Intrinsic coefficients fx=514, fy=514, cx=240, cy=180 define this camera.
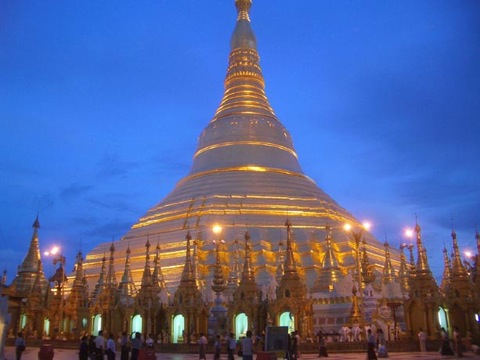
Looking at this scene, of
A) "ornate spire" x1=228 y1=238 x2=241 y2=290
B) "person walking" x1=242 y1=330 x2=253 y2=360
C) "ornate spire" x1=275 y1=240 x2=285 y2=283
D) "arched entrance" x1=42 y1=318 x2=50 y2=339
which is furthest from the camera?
"arched entrance" x1=42 y1=318 x2=50 y2=339

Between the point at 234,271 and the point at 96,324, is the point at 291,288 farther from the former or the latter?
the point at 96,324

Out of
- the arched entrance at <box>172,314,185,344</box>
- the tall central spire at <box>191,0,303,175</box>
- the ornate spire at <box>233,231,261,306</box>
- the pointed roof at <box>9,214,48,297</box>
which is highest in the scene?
the tall central spire at <box>191,0,303,175</box>

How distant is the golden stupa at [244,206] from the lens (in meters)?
33.2

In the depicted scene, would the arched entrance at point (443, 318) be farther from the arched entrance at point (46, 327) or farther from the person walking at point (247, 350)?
the arched entrance at point (46, 327)

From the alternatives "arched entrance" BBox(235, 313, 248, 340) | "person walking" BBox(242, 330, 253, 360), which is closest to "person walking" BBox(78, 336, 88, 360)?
"person walking" BBox(242, 330, 253, 360)

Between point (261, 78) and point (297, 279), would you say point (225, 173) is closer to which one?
point (261, 78)

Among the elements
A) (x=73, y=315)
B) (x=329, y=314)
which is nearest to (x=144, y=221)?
(x=73, y=315)

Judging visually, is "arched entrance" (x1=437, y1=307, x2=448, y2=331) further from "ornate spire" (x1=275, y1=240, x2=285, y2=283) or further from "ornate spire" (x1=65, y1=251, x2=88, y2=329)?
"ornate spire" (x1=65, y1=251, x2=88, y2=329)

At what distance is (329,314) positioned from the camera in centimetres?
2606

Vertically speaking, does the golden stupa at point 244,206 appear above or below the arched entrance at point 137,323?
above

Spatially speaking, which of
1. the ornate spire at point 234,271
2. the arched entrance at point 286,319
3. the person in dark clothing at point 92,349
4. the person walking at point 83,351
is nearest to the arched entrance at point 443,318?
the arched entrance at point 286,319

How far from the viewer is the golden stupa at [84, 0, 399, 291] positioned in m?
33.2

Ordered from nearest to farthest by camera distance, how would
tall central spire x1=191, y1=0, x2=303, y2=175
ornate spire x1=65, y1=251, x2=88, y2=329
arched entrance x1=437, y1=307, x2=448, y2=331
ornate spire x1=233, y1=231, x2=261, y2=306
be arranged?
ornate spire x1=233, y1=231, x2=261, y2=306 → arched entrance x1=437, y1=307, x2=448, y2=331 → ornate spire x1=65, y1=251, x2=88, y2=329 → tall central spire x1=191, y1=0, x2=303, y2=175

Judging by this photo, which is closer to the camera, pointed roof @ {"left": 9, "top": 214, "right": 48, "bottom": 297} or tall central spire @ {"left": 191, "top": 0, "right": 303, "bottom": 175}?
pointed roof @ {"left": 9, "top": 214, "right": 48, "bottom": 297}
